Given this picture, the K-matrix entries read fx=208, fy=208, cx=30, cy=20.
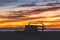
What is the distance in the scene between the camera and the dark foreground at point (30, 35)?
361 cm

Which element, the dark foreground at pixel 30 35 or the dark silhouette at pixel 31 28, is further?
the dark silhouette at pixel 31 28

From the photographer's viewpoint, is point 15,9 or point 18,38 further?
point 15,9

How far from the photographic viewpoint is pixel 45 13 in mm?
3834

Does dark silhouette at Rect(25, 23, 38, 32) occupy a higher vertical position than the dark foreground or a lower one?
higher

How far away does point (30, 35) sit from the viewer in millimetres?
3684

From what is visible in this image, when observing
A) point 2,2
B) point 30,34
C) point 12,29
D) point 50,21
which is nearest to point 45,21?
point 50,21

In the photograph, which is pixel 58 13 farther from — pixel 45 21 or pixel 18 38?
pixel 18 38

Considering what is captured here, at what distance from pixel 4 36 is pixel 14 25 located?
0.30 meters

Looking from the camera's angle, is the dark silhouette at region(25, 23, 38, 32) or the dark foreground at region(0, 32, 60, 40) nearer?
the dark foreground at region(0, 32, 60, 40)

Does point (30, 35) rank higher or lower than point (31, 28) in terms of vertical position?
lower

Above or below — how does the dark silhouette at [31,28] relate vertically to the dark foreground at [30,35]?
above

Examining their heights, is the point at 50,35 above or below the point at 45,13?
below

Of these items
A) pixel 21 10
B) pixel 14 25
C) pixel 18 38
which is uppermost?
pixel 21 10

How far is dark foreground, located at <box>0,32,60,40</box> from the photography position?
11.8 ft
